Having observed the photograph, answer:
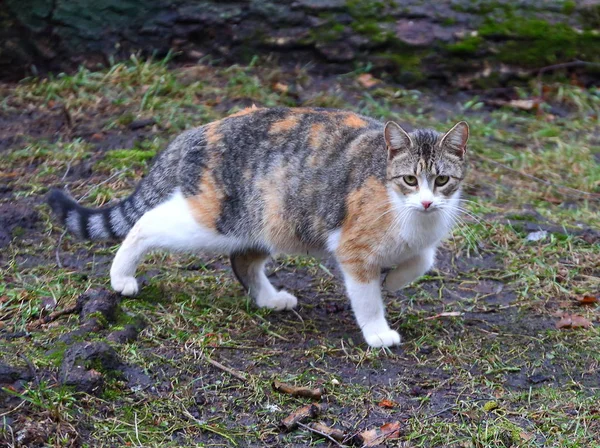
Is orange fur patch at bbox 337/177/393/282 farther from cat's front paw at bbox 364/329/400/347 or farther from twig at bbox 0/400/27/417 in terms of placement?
twig at bbox 0/400/27/417

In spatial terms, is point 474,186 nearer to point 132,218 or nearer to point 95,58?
point 132,218

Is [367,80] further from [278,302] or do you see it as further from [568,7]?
[278,302]

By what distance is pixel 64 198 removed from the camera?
5418mm

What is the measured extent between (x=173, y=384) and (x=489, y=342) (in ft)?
6.34

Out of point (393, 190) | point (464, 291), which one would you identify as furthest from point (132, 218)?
point (464, 291)

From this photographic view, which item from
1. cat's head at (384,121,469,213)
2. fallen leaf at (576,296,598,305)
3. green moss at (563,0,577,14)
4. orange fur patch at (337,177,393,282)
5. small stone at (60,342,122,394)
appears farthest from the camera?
green moss at (563,0,577,14)

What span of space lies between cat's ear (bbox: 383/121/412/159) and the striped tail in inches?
64.0

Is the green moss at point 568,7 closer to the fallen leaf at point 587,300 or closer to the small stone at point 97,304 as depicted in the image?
the fallen leaf at point 587,300

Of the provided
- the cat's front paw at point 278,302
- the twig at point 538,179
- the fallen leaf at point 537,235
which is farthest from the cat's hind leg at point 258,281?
the twig at point 538,179

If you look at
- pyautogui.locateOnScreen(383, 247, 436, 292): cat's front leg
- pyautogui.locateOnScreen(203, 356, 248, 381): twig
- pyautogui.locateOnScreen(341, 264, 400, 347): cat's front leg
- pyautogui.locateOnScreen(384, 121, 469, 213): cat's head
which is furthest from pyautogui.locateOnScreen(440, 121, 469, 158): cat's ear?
pyautogui.locateOnScreen(203, 356, 248, 381): twig

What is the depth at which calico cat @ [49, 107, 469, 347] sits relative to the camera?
4.73 meters

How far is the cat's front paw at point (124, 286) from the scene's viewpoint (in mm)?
5074

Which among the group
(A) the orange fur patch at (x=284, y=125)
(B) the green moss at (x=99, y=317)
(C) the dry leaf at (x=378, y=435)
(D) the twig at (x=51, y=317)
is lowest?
(C) the dry leaf at (x=378, y=435)

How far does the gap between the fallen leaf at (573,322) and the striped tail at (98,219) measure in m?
2.75
